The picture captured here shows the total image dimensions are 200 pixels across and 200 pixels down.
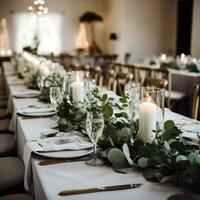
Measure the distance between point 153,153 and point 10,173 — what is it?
3.34 feet

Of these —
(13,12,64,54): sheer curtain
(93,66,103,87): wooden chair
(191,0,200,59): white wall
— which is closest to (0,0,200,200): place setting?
(93,66,103,87): wooden chair

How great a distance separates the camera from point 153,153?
1.26 m

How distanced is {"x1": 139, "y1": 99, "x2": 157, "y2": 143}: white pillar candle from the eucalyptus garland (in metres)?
0.03

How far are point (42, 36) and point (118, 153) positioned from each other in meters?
11.6

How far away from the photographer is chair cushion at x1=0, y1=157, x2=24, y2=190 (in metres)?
1.88

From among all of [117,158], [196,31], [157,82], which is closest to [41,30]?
[196,31]

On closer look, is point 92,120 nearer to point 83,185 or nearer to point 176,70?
point 83,185

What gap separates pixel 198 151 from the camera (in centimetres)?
126

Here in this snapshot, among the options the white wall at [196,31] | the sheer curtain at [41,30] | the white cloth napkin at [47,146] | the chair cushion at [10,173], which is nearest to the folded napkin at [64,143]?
the white cloth napkin at [47,146]

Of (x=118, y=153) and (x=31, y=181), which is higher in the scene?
(x=118, y=153)

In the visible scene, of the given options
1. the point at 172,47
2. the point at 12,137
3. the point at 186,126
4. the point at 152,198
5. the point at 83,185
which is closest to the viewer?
the point at 152,198

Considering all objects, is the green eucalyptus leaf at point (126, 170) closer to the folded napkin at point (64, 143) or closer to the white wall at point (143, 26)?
the folded napkin at point (64, 143)

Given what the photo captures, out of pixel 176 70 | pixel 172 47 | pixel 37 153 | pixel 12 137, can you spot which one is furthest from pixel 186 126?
pixel 172 47

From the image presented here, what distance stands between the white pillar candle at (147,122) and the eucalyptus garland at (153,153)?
31 mm
